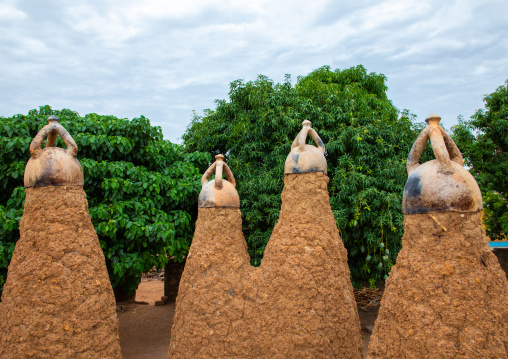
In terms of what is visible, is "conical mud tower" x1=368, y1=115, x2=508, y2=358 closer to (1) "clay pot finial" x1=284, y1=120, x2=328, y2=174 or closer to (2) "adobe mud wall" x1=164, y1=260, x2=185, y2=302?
(1) "clay pot finial" x1=284, y1=120, x2=328, y2=174

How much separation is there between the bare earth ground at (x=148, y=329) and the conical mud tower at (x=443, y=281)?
518 centimetres

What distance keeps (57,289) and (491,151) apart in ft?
46.8

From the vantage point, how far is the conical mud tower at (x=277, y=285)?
185 inches

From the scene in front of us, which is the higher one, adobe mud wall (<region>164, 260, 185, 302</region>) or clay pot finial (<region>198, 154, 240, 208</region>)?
clay pot finial (<region>198, 154, 240, 208</region>)

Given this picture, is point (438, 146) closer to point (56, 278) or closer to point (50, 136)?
point (56, 278)

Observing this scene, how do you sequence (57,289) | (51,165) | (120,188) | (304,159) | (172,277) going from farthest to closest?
(172,277), (120,188), (304,159), (51,165), (57,289)

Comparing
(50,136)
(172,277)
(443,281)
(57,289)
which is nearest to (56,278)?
(57,289)

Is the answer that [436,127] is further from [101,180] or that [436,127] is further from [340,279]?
[101,180]

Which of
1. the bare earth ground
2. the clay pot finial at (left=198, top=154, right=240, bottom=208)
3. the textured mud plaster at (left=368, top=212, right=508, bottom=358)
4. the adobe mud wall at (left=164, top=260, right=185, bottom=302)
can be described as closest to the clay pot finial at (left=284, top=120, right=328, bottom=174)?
the clay pot finial at (left=198, top=154, right=240, bottom=208)

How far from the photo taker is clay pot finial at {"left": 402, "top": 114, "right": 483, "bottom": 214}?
3.29m

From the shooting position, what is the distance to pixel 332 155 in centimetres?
909

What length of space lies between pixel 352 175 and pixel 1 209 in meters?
6.34

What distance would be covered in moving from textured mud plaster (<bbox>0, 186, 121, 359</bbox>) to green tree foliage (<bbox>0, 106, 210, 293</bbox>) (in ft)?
5.42

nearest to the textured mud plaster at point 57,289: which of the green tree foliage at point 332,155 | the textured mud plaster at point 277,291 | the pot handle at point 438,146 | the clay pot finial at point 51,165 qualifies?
the clay pot finial at point 51,165
